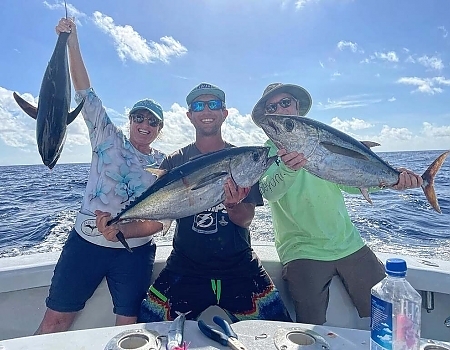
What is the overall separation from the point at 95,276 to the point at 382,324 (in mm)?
2262

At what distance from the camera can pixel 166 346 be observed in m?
1.59

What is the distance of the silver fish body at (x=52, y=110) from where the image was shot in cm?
200

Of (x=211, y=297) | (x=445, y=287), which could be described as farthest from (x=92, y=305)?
(x=445, y=287)

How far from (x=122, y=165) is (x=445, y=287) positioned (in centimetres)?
271

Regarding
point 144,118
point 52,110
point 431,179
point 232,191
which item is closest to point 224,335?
point 232,191

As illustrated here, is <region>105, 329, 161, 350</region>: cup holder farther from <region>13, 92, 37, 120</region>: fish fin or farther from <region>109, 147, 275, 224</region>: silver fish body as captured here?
<region>13, 92, 37, 120</region>: fish fin

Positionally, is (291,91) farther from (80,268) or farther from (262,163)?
(80,268)

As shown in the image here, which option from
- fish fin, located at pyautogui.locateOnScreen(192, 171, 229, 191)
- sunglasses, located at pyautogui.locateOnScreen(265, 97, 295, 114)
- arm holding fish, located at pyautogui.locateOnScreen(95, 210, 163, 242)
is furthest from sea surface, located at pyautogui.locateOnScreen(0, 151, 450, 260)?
fish fin, located at pyautogui.locateOnScreen(192, 171, 229, 191)

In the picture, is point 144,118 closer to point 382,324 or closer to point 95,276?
point 95,276

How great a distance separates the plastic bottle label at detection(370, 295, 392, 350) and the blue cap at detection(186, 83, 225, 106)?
211 cm

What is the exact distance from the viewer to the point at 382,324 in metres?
1.38

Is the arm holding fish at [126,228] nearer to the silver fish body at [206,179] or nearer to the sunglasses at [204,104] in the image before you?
the silver fish body at [206,179]

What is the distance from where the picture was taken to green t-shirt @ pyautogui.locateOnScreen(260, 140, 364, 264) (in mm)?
2971

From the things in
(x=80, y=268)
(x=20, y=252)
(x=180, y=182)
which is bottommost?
(x=20, y=252)
